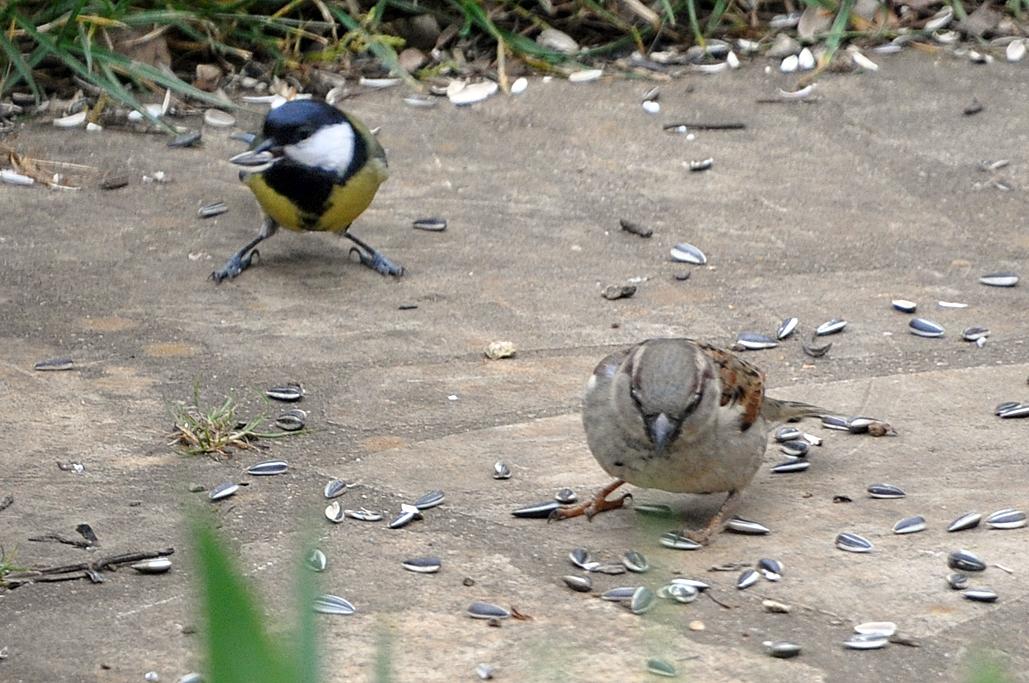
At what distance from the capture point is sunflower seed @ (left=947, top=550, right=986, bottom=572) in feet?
13.4

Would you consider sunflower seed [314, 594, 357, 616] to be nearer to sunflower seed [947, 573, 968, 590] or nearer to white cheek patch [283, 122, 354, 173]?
sunflower seed [947, 573, 968, 590]

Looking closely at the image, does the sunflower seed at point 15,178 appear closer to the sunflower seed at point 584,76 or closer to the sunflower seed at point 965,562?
the sunflower seed at point 584,76

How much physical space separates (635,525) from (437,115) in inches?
155

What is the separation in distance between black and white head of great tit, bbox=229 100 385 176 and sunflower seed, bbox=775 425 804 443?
7.08 ft

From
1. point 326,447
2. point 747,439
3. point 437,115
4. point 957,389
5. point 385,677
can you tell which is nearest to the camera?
point 385,677

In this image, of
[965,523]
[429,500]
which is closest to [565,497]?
[429,500]

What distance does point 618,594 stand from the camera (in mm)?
4008

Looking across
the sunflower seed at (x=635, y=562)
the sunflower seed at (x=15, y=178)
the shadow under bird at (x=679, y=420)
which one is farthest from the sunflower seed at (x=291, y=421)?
the sunflower seed at (x=15, y=178)

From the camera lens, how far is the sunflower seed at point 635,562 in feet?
13.6

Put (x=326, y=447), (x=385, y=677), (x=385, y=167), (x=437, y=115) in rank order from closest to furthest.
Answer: (x=385, y=677) → (x=326, y=447) → (x=385, y=167) → (x=437, y=115)

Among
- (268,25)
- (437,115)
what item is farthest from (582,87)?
(268,25)

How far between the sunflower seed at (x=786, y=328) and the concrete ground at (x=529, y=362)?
0.15 feet

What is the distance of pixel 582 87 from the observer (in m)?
8.31

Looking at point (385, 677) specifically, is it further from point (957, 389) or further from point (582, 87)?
point (582, 87)
